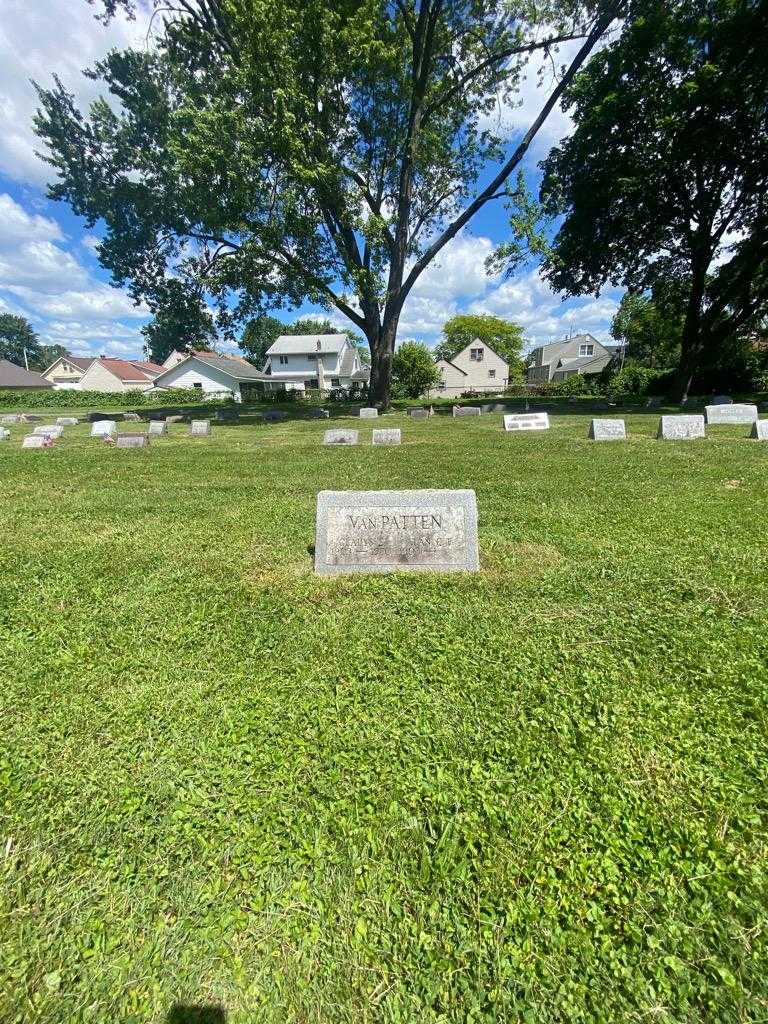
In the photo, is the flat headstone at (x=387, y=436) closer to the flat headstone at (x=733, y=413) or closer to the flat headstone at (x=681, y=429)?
the flat headstone at (x=681, y=429)

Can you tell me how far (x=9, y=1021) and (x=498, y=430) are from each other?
14.8 m

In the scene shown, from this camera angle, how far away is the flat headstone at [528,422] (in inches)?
545

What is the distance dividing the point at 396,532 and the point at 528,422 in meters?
11.4

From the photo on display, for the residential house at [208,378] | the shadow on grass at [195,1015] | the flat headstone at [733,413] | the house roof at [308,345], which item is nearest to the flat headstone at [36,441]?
the shadow on grass at [195,1015]

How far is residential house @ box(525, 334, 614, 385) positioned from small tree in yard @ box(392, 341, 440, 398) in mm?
26720

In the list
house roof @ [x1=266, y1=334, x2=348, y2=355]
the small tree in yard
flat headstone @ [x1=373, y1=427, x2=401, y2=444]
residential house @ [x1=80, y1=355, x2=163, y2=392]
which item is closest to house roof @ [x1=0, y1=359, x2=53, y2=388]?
residential house @ [x1=80, y1=355, x2=163, y2=392]

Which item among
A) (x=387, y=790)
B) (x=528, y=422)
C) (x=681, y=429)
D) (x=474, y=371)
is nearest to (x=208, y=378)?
(x=474, y=371)

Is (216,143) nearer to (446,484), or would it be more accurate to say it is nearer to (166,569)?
(446,484)

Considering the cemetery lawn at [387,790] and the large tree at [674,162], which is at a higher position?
the large tree at [674,162]

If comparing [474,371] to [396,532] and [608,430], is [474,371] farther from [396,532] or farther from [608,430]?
[396,532]

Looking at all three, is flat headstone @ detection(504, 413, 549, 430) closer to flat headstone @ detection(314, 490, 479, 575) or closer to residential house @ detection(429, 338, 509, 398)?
flat headstone @ detection(314, 490, 479, 575)

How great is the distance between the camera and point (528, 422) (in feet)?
45.8

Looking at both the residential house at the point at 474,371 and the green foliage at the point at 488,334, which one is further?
the green foliage at the point at 488,334

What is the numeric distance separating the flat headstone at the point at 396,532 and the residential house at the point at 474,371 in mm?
48958
